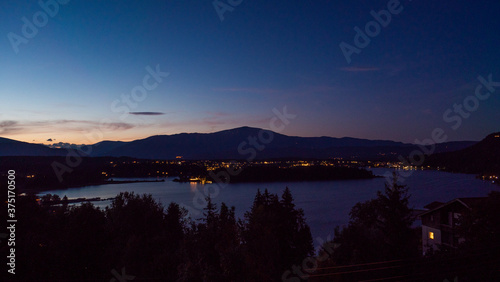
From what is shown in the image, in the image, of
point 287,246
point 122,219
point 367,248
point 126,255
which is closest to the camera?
point 367,248

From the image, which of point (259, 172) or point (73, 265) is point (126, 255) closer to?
point (73, 265)

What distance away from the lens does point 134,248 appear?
7145mm

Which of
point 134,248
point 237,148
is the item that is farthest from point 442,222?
point 237,148

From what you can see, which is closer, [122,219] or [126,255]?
[126,255]

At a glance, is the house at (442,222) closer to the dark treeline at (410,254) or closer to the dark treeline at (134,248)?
the dark treeline at (134,248)

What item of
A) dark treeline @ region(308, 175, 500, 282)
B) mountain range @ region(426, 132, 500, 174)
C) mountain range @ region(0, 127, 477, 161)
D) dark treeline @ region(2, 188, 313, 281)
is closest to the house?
dark treeline @ region(2, 188, 313, 281)

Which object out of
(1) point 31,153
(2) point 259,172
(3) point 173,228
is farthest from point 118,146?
(3) point 173,228

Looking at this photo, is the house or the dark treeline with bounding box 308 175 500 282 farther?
the house

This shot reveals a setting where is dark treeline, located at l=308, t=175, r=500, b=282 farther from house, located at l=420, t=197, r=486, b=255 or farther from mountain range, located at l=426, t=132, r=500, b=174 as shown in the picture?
mountain range, located at l=426, t=132, r=500, b=174

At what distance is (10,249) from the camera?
479 cm

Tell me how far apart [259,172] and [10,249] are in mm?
40305

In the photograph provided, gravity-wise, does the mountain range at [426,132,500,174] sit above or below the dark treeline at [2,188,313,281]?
above

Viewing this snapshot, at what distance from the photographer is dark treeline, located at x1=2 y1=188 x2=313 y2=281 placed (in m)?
5.78

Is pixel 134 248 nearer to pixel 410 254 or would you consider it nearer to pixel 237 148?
pixel 410 254
